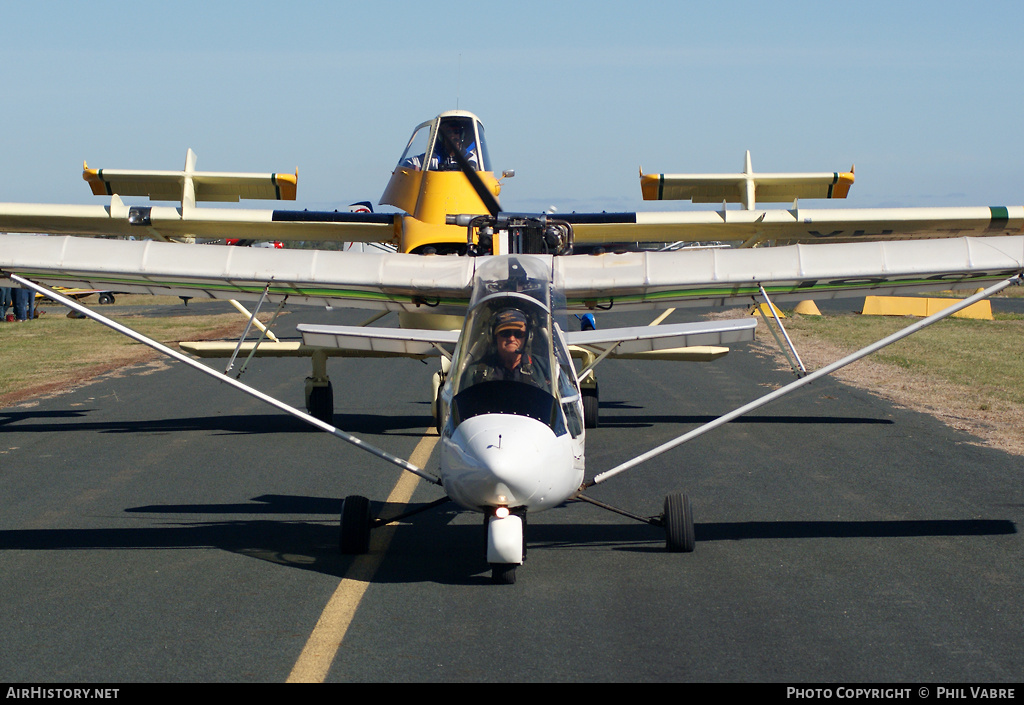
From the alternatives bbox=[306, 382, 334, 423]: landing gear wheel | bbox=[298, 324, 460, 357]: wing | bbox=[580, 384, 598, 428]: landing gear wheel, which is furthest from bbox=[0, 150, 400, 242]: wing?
bbox=[298, 324, 460, 357]: wing

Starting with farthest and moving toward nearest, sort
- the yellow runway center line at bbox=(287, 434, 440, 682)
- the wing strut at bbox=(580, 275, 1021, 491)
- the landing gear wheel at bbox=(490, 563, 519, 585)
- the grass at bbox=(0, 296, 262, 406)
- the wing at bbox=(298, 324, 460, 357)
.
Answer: the grass at bbox=(0, 296, 262, 406) < the wing at bbox=(298, 324, 460, 357) < the wing strut at bbox=(580, 275, 1021, 491) < the landing gear wheel at bbox=(490, 563, 519, 585) < the yellow runway center line at bbox=(287, 434, 440, 682)

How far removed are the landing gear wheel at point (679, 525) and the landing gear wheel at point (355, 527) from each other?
2020 mm

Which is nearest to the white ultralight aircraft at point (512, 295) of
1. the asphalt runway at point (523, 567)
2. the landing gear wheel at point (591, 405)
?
the asphalt runway at point (523, 567)

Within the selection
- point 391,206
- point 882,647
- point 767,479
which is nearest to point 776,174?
point 391,206

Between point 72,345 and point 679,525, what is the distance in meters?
22.2

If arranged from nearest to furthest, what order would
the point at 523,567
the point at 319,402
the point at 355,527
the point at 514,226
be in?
the point at 523,567 < the point at 355,527 < the point at 514,226 < the point at 319,402

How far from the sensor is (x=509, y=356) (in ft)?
20.2

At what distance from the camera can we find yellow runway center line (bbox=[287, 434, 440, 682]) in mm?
4802

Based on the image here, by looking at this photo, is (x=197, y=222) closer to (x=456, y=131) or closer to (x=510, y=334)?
(x=456, y=131)

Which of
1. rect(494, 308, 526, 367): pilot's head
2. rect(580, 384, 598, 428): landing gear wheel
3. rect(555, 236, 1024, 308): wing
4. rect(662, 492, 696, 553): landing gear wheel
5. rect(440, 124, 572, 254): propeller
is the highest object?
rect(440, 124, 572, 254): propeller

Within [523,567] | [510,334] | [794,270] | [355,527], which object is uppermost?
[794,270]

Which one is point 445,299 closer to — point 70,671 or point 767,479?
point 767,479

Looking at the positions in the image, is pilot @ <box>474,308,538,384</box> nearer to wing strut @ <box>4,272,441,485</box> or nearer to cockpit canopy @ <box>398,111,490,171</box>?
wing strut @ <box>4,272,441,485</box>

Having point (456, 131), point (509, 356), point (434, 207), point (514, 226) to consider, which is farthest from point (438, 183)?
point (509, 356)
